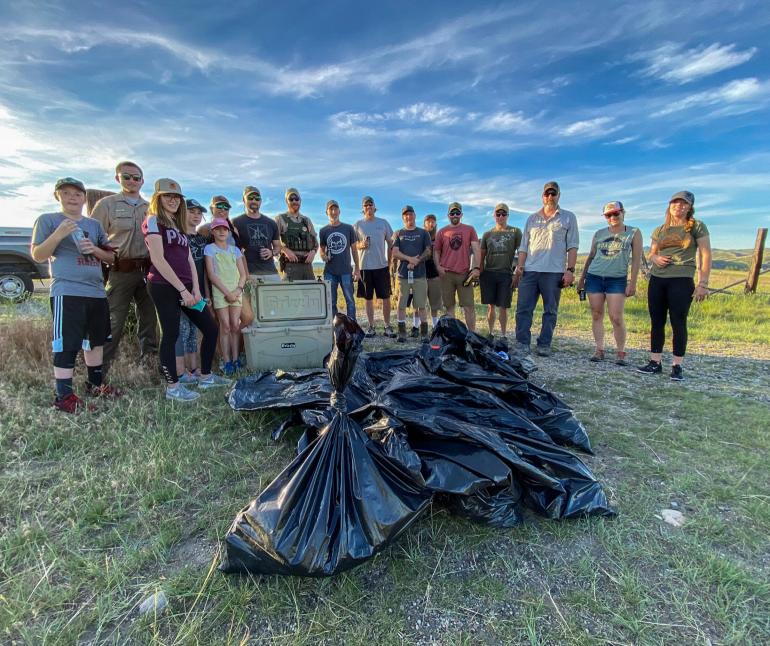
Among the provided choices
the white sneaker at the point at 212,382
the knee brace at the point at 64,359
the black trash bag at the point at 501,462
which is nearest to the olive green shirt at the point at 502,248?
the black trash bag at the point at 501,462

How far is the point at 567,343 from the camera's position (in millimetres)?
5414

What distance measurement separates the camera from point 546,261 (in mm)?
4629

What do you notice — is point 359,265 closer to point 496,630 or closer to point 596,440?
point 596,440

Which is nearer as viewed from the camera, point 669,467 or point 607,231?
point 669,467

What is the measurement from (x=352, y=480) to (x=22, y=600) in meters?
1.20

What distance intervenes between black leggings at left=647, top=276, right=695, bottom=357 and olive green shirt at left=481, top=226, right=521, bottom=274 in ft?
5.31

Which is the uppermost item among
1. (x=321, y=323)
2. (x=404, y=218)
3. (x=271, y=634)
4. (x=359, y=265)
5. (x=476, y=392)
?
(x=404, y=218)

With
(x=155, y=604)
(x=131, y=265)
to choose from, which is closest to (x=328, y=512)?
(x=155, y=604)

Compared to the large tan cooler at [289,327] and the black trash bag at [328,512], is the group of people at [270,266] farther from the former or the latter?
the black trash bag at [328,512]

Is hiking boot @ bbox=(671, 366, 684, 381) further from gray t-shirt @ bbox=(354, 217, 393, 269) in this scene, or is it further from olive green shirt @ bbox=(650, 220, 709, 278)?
gray t-shirt @ bbox=(354, 217, 393, 269)

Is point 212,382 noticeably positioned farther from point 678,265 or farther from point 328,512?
point 678,265

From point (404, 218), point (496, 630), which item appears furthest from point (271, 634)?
point (404, 218)

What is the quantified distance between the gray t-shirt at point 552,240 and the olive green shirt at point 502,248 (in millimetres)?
354

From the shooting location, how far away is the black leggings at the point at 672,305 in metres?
3.75
